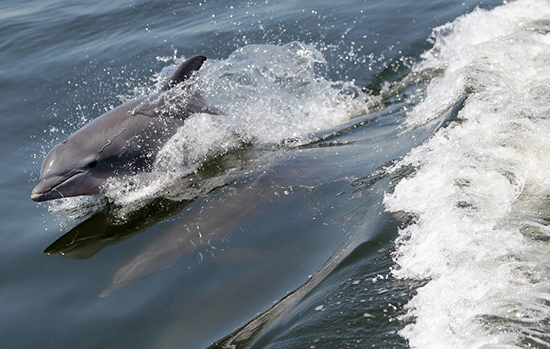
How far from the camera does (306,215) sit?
18.6ft

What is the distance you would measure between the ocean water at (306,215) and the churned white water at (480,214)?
0.02 metres

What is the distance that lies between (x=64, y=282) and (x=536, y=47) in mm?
8122

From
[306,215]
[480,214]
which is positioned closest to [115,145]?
[306,215]

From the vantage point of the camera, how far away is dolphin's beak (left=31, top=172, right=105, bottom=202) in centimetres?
669

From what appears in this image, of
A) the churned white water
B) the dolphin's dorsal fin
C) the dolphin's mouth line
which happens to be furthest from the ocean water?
the dolphin's mouth line

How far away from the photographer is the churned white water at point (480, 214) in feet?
10.4

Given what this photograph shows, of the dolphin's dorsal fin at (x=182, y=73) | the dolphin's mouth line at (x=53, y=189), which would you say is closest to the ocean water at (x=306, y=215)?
the dolphin's dorsal fin at (x=182, y=73)

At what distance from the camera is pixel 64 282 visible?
18.3 feet

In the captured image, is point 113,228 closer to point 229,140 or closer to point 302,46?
point 229,140

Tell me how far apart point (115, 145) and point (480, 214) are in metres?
4.70

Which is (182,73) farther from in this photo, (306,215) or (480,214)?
(480,214)

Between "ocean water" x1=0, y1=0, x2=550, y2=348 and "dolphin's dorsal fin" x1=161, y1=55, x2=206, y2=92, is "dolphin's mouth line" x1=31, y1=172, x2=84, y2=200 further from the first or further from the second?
"dolphin's dorsal fin" x1=161, y1=55, x2=206, y2=92

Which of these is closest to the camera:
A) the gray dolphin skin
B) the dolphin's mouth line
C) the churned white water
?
A: the churned white water

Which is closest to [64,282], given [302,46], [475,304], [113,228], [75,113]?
[113,228]
